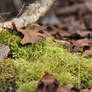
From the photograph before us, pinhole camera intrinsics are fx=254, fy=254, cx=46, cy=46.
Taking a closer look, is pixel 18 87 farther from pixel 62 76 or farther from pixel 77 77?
pixel 77 77

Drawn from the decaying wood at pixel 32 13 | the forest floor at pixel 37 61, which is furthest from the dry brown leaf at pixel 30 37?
the decaying wood at pixel 32 13

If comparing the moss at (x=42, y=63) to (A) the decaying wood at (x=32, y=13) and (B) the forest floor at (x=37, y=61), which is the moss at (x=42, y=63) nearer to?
(B) the forest floor at (x=37, y=61)

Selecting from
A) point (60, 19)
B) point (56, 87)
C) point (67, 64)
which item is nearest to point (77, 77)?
point (67, 64)

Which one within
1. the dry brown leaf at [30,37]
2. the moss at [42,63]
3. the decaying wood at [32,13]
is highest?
the decaying wood at [32,13]

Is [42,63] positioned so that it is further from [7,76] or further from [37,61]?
[7,76]

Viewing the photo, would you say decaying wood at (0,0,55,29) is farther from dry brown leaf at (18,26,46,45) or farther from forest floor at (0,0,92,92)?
dry brown leaf at (18,26,46,45)

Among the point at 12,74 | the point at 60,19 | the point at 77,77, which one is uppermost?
the point at 12,74
